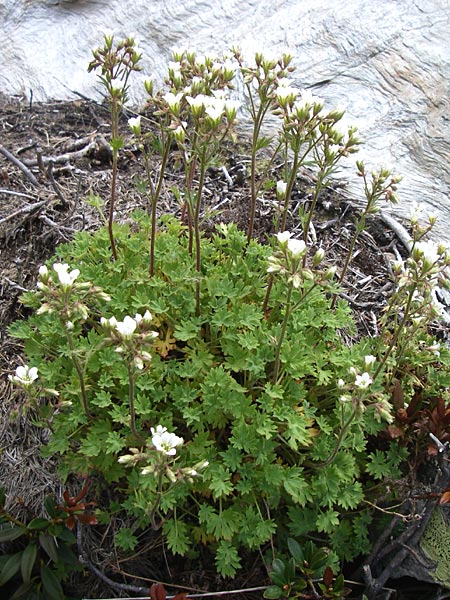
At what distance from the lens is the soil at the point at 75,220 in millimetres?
2666

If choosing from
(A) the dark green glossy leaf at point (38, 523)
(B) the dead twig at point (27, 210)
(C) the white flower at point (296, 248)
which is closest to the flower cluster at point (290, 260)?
(C) the white flower at point (296, 248)

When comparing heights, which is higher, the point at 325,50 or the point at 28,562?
the point at 325,50

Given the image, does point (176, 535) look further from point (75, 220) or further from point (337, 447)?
point (75, 220)

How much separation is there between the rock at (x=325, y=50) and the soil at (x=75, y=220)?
0.43 metres

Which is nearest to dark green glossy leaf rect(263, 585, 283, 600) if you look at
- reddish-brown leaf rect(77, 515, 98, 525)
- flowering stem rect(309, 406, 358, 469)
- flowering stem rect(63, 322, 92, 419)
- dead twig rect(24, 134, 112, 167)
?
flowering stem rect(309, 406, 358, 469)

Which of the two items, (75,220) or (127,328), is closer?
(127,328)

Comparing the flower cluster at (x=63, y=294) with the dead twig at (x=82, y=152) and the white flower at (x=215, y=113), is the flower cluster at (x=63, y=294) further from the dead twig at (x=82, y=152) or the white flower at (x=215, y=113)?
the dead twig at (x=82, y=152)

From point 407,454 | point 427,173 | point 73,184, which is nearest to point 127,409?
point 407,454

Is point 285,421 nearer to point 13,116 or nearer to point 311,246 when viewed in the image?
point 311,246

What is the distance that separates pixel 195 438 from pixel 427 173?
2606 mm

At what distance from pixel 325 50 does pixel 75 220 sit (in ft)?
8.43

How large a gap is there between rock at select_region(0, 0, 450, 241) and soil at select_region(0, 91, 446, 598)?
43 cm

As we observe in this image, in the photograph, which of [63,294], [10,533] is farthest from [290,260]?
[10,533]

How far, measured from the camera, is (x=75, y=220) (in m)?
3.57
